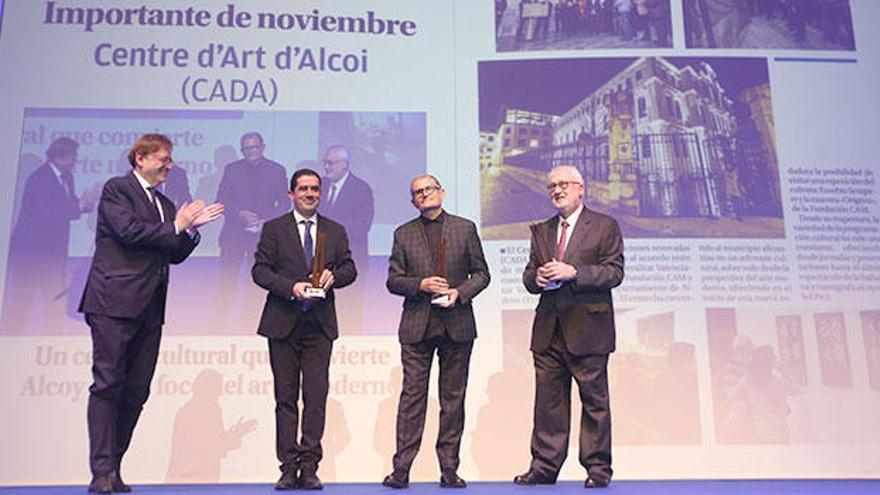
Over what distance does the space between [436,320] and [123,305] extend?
50.0 inches

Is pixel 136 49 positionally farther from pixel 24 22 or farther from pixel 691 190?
pixel 691 190

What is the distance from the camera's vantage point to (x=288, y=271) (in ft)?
11.0

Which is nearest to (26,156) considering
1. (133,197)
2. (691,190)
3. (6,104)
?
(6,104)

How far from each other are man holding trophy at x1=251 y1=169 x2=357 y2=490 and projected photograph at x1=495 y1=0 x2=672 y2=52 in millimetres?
2305

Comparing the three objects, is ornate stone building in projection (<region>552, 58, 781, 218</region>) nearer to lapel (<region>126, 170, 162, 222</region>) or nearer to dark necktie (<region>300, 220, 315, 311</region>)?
dark necktie (<region>300, 220, 315, 311</region>)

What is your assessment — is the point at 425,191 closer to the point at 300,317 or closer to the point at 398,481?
the point at 300,317

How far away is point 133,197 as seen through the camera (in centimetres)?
306

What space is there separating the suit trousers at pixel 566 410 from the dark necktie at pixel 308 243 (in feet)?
3.56

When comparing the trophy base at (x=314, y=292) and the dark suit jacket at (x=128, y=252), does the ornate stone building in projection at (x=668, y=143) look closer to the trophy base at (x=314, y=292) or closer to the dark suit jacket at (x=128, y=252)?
the trophy base at (x=314, y=292)

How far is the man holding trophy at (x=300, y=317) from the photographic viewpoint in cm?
323

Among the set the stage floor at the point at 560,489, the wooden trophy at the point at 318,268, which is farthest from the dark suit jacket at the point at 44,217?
the wooden trophy at the point at 318,268

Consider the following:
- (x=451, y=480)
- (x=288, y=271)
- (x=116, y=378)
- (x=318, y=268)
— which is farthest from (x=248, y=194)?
(x=451, y=480)

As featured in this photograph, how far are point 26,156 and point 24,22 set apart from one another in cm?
92

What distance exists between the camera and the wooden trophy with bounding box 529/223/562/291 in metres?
3.27
